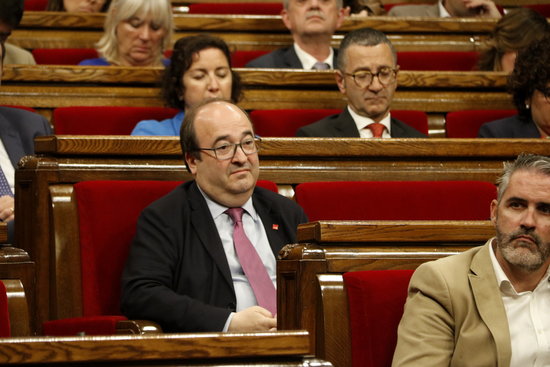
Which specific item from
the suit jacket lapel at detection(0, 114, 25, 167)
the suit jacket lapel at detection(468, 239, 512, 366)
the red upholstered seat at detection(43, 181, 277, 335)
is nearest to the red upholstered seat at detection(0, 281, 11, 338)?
the red upholstered seat at detection(43, 181, 277, 335)

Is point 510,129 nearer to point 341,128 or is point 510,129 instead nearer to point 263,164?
point 341,128

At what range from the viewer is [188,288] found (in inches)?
37.9

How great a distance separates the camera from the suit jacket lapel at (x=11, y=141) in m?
1.19

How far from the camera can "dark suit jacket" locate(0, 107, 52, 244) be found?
3.92 feet

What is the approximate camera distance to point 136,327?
0.85m

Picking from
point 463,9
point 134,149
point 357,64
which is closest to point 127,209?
point 134,149

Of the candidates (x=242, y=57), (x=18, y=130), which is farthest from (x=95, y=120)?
(x=242, y=57)

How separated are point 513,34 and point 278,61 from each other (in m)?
0.38

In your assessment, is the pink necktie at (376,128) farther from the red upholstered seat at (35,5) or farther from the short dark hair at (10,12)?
the red upholstered seat at (35,5)

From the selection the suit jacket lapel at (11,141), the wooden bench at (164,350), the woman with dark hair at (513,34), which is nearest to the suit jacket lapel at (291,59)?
the woman with dark hair at (513,34)

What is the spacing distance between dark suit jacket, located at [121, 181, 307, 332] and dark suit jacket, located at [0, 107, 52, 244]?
28cm

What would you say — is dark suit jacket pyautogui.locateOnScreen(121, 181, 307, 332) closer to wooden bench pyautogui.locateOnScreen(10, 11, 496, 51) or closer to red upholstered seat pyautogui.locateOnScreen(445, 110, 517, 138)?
red upholstered seat pyautogui.locateOnScreen(445, 110, 517, 138)

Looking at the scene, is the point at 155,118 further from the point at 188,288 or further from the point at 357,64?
the point at 188,288

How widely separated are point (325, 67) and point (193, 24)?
0.28m
